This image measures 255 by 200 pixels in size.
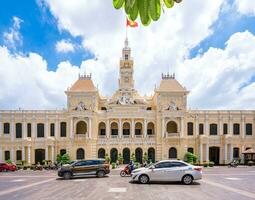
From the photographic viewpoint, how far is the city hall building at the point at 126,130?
54.6 metres

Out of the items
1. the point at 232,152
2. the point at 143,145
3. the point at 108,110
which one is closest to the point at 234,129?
the point at 232,152

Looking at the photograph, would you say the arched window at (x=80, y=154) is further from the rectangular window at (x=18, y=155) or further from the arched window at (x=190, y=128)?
the arched window at (x=190, y=128)

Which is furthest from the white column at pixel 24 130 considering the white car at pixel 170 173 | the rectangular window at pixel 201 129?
the white car at pixel 170 173

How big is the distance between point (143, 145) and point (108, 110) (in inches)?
300

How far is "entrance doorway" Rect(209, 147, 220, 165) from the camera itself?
185ft

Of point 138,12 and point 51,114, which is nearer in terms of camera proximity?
point 138,12

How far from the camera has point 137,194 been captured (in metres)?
16.4

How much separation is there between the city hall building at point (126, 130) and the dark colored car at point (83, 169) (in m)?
26.4

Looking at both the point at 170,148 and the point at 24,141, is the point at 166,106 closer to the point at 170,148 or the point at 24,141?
the point at 170,148

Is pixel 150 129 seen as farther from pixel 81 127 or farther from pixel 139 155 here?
pixel 81 127

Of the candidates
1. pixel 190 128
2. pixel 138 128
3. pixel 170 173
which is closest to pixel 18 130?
pixel 138 128

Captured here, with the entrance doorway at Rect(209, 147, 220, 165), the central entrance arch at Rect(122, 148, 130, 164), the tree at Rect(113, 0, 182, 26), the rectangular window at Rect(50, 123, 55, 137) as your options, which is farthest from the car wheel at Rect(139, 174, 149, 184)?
the rectangular window at Rect(50, 123, 55, 137)

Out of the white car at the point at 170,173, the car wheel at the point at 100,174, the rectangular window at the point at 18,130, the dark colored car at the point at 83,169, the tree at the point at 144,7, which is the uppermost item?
the tree at the point at 144,7

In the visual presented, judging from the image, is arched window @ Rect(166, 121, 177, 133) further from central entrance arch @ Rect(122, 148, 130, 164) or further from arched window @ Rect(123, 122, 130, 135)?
central entrance arch @ Rect(122, 148, 130, 164)
